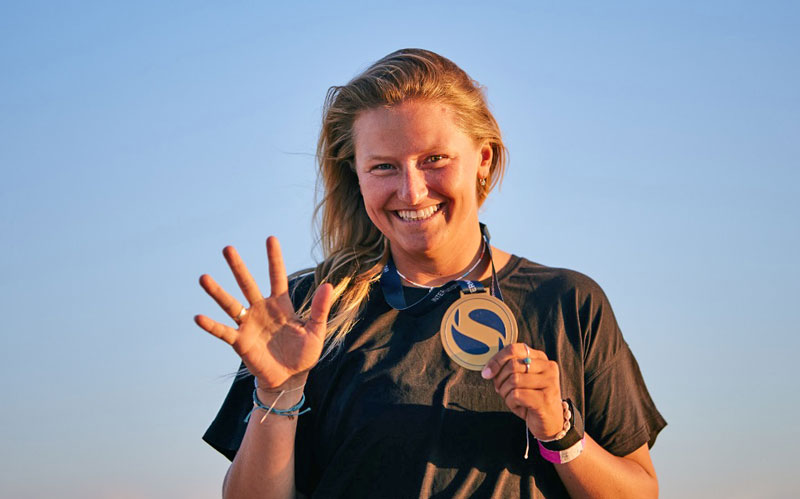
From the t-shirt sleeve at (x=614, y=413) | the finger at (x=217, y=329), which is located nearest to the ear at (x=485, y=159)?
the t-shirt sleeve at (x=614, y=413)

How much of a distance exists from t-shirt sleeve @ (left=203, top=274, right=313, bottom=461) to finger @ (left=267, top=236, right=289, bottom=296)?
78 cm

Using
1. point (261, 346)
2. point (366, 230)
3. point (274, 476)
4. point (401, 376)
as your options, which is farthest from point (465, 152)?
point (274, 476)

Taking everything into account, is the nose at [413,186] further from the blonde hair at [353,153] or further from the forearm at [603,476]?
the forearm at [603,476]

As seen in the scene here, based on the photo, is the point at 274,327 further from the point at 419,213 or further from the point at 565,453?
the point at 565,453

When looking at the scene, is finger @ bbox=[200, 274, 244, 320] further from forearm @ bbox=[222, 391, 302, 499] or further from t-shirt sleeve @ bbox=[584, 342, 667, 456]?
t-shirt sleeve @ bbox=[584, 342, 667, 456]

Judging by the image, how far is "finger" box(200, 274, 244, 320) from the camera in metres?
3.48

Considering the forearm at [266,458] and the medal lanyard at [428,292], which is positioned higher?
the medal lanyard at [428,292]

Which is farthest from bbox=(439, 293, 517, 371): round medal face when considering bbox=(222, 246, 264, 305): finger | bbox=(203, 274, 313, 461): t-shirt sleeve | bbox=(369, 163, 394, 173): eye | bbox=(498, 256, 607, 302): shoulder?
bbox=(203, 274, 313, 461): t-shirt sleeve

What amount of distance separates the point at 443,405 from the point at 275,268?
0.99m

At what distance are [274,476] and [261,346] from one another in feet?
2.36

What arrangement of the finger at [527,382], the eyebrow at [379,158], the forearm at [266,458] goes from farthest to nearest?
1. the eyebrow at [379,158]
2. the forearm at [266,458]
3. the finger at [527,382]

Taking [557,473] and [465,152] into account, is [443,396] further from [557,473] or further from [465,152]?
[465,152]

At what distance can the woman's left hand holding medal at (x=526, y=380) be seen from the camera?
3.57 meters

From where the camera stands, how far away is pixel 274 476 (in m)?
4.03
